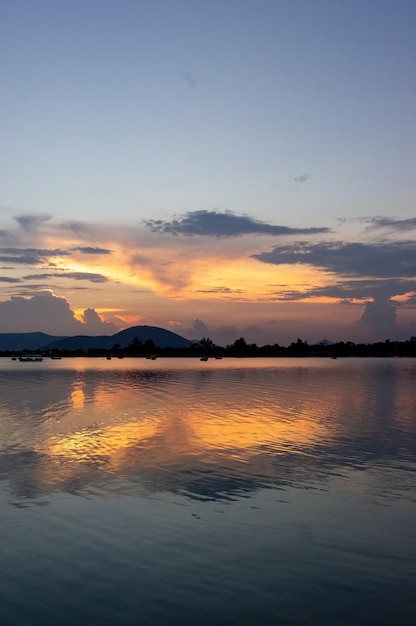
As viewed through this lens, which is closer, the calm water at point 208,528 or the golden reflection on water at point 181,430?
the calm water at point 208,528

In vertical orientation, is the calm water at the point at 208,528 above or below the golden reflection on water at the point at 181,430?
above

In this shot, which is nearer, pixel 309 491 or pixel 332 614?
pixel 332 614

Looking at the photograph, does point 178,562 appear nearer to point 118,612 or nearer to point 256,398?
point 118,612

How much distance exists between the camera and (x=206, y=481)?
29438mm

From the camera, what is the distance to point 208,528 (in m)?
21.4

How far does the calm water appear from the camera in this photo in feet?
49.3

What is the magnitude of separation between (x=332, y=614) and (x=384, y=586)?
2542mm

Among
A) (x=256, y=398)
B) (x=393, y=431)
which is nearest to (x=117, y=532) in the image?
(x=393, y=431)

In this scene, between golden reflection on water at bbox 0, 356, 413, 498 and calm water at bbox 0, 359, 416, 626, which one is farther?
golden reflection on water at bbox 0, 356, 413, 498

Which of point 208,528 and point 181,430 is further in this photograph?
point 181,430

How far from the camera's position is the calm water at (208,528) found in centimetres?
1502

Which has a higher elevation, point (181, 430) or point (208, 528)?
point (208, 528)

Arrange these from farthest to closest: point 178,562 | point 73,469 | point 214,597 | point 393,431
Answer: point 393,431 → point 73,469 → point 178,562 → point 214,597

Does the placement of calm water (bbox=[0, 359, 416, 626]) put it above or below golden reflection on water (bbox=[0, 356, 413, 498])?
above
